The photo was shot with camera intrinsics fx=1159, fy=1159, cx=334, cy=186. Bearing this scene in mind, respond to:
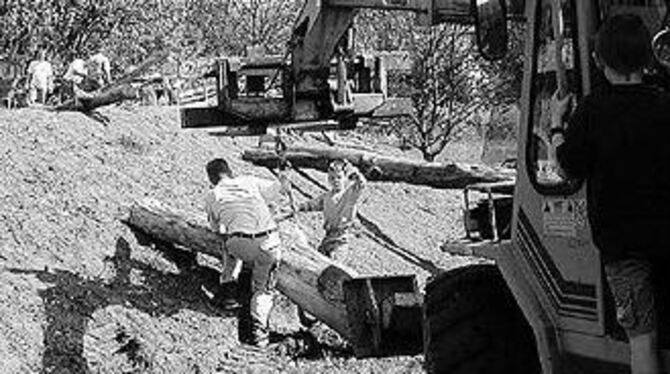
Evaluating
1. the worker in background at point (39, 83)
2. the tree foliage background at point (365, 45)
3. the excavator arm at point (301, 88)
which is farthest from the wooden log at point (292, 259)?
the tree foliage background at point (365, 45)

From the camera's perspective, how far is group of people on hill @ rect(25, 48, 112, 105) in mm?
21047

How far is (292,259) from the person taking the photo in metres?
11.1

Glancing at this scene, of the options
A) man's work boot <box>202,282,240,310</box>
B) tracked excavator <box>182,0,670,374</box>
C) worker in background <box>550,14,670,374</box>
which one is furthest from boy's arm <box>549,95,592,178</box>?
man's work boot <box>202,282,240,310</box>

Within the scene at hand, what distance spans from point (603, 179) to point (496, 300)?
1.71m

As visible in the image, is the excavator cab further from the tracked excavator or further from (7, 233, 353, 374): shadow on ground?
(7, 233, 353, 374): shadow on ground

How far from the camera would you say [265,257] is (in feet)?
34.9

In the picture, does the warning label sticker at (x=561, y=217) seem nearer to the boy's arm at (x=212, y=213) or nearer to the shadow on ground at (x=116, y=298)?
the shadow on ground at (x=116, y=298)

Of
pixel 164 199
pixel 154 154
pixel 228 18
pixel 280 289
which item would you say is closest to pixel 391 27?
pixel 228 18

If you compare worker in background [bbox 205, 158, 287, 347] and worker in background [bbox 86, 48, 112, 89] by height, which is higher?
worker in background [bbox 86, 48, 112, 89]

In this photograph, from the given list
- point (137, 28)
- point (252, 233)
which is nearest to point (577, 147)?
point (252, 233)

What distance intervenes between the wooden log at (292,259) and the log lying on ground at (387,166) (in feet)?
14.5

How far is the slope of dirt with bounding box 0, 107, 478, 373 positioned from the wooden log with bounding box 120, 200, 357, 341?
26cm

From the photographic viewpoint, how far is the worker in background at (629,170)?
14.9ft

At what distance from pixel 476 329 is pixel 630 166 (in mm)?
1714
